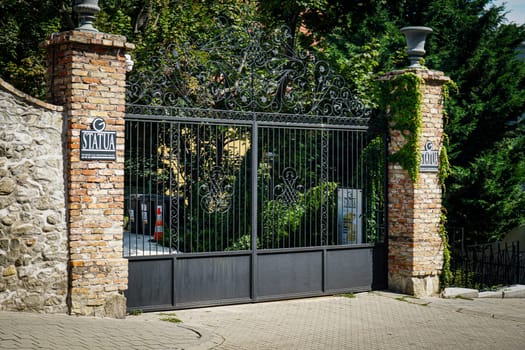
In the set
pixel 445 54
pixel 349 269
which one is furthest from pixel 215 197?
pixel 445 54

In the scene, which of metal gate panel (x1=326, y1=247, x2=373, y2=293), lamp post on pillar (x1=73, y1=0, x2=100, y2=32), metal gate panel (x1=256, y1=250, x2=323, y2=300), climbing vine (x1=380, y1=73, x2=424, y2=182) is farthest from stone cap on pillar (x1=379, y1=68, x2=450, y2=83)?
lamp post on pillar (x1=73, y1=0, x2=100, y2=32)

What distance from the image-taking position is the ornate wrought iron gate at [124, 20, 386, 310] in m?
9.10

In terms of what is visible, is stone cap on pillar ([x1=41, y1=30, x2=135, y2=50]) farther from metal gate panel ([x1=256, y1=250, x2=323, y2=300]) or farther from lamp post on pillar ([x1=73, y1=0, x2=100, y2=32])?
metal gate panel ([x1=256, y1=250, x2=323, y2=300])

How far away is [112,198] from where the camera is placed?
8.30 metres

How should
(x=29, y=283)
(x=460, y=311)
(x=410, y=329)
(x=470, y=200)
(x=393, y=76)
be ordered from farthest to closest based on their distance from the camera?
1. (x=470, y=200)
2. (x=393, y=76)
3. (x=460, y=311)
4. (x=410, y=329)
5. (x=29, y=283)

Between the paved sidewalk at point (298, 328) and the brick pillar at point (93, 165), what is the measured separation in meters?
0.47

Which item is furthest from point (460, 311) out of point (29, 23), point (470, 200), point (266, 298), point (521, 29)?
point (29, 23)

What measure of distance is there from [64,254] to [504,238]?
11.7 m

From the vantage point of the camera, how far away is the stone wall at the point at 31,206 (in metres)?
7.73

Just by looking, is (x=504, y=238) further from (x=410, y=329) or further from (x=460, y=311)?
(x=410, y=329)

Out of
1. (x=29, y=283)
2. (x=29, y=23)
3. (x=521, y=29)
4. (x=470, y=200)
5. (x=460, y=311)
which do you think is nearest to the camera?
(x=29, y=283)

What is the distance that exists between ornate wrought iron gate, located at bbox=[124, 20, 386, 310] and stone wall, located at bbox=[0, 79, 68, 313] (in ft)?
3.42

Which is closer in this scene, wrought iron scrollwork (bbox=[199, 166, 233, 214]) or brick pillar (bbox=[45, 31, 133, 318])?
→ brick pillar (bbox=[45, 31, 133, 318])

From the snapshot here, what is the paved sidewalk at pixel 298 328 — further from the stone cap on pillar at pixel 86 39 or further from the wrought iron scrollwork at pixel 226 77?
the stone cap on pillar at pixel 86 39
